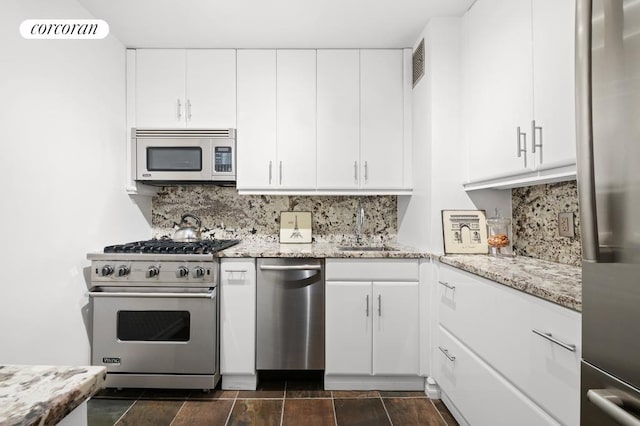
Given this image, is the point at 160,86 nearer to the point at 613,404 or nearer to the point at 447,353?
the point at 447,353

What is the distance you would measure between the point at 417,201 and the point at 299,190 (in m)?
0.90

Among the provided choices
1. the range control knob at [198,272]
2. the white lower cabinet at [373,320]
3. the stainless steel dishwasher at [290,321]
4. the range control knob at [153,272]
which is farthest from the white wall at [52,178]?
the white lower cabinet at [373,320]

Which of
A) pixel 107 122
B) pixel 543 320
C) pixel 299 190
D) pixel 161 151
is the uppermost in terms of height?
pixel 107 122

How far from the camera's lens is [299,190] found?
2621mm

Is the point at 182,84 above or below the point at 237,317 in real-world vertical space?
above

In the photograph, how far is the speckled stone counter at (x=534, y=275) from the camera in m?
1.10

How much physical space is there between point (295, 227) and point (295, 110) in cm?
97

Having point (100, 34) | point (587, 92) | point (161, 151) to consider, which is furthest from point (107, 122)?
point (587, 92)

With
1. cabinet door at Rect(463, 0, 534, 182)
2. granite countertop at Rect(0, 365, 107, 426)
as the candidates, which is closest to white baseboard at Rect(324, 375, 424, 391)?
cabinet door at Rect(463, 0, 534, 182)

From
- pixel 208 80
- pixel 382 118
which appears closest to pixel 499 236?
pixel 382 118

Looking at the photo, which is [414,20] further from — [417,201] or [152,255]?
[152,255]

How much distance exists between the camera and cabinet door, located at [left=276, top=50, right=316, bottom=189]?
258 cm

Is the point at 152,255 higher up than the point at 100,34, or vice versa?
the point at 100,34

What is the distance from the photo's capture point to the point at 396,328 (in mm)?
2240
